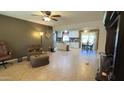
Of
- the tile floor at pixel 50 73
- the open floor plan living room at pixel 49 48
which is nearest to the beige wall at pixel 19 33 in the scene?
the open floor plan living room at pixel 49 48

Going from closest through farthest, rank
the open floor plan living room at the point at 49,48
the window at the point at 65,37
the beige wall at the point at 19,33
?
the open floor plan living room at the point at 49,48
the beige wall at the point at 19,33
the window at the point at 65,37

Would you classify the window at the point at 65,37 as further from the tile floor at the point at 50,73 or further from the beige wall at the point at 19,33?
the tile floor at the point at 50,73

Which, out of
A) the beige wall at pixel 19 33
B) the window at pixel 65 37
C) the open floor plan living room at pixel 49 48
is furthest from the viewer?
the window at pixel 65 37

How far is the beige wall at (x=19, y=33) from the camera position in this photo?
453 centimetres

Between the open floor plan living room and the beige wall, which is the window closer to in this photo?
the open floor plan living room

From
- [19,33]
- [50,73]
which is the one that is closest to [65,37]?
[19,33]

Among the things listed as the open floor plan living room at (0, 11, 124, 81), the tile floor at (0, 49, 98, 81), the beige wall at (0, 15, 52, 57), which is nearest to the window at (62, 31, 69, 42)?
the open floor plan living room at (0, 11, 124, 81)

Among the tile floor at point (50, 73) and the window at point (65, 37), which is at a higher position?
the window at point (65, 37)

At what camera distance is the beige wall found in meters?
4.53

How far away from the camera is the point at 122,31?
125cm

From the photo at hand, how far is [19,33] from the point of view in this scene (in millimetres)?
5223

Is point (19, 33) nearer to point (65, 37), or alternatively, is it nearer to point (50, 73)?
point (50, 73)
